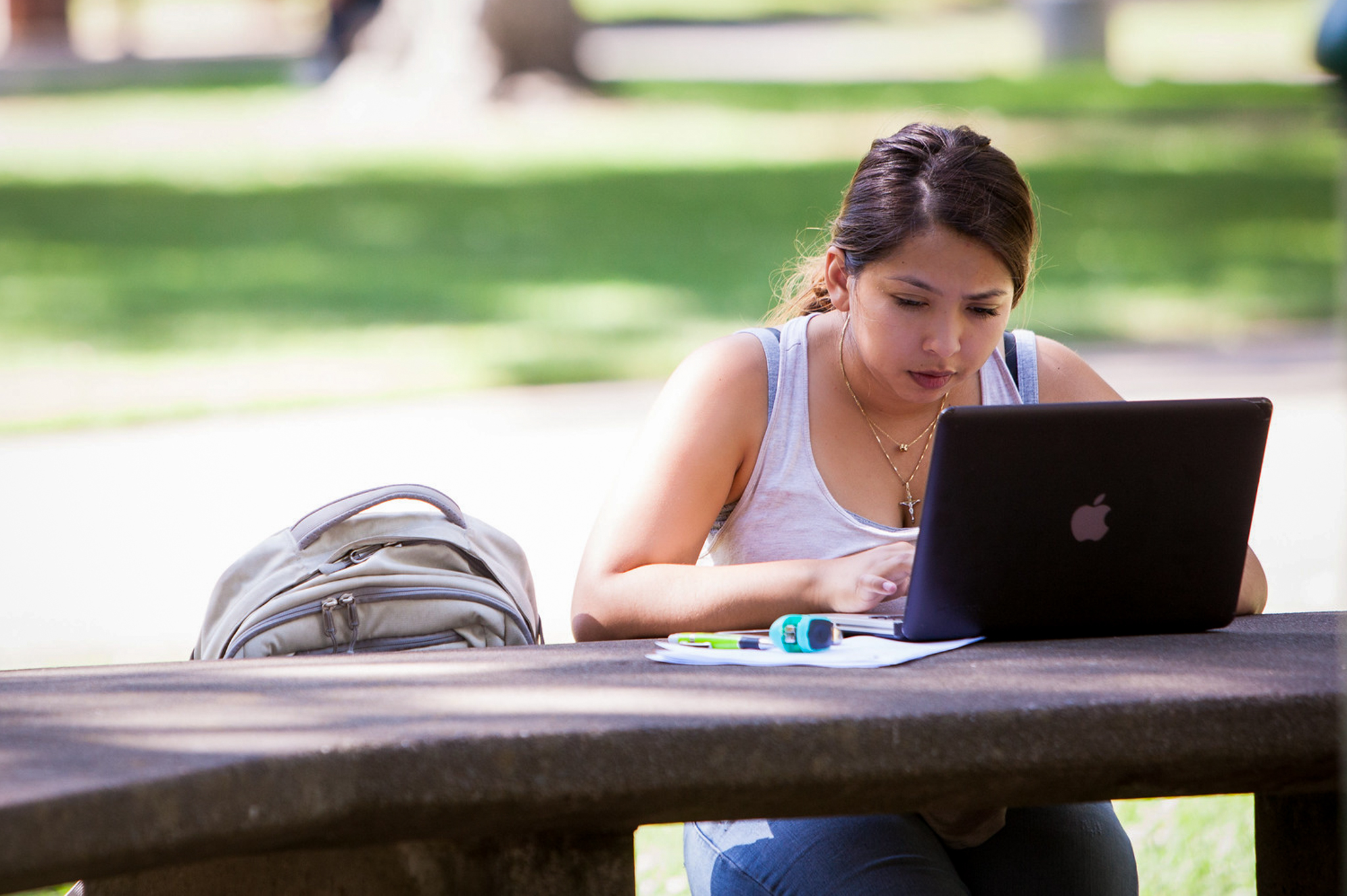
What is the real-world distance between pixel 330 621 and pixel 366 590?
7 centimetres

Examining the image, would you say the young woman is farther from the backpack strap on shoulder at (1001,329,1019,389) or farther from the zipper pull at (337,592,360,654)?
the zipper pull at (337,592,360,654)

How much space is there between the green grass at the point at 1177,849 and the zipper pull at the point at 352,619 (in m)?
1.21

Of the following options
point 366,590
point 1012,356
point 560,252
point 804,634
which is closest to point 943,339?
point 1012,356

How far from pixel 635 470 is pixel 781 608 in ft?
1.16

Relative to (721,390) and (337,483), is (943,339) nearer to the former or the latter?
(721,390)

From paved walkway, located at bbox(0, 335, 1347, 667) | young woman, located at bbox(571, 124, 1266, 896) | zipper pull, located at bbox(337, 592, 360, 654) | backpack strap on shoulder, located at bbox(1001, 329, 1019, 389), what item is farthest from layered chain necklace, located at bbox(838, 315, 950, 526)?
paved walkway, located at bbox(0, 335, 1347, 667)

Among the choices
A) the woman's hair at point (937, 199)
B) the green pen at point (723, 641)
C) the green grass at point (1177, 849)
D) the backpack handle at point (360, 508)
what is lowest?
the green grass at point (1177, 849)

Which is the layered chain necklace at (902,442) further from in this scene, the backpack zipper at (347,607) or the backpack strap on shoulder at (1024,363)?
the backpack zipper at (347,607)

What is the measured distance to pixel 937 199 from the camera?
2.56 metres

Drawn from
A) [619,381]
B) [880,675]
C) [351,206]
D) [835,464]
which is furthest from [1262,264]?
[880,675]

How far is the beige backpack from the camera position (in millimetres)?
2238

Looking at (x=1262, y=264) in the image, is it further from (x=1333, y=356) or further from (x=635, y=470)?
(x=635, y=470)

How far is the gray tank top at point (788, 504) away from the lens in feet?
8.61

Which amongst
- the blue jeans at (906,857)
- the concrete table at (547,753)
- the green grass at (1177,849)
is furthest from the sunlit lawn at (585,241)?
the concrete table at (547,753)
